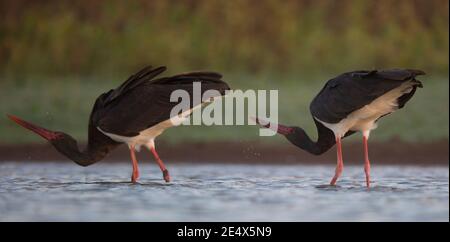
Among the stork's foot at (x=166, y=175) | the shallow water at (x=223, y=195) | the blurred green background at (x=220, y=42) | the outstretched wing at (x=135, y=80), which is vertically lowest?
the shallow water at (x=223, y=195)

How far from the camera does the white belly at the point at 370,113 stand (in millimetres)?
8320

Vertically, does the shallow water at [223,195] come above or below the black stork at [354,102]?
below

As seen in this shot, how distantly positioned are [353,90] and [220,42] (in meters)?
7.54

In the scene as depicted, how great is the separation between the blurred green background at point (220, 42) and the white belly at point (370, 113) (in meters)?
5.04

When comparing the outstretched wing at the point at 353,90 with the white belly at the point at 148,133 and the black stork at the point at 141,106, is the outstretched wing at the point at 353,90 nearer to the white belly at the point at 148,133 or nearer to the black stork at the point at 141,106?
the black stork at the point at 141,106

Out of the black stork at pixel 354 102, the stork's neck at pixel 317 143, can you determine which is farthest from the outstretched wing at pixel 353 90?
the stork's neck at pixel 317 143

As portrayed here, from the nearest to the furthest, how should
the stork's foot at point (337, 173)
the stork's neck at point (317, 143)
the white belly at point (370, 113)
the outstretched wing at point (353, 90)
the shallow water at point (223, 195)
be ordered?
the shallow water at point (223, 195) < the outstretched wing at point (353, 90) < the white belly at point (370, 113) < the stork's foot at point (337, 173) < the stork's neck at point (317, 143)

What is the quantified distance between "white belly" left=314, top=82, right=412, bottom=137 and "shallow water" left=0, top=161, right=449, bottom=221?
22.6 inches

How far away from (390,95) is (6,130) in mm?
6408

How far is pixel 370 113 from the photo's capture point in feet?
28.2

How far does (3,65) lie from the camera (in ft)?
50.0

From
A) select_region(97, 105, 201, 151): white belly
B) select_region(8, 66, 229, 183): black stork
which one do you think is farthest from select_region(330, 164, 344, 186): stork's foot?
select_region(97, 105, 201, 151): white belly

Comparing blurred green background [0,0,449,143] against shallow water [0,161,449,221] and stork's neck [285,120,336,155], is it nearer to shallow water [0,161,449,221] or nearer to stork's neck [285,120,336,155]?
shallow water [0,161,449,221]
